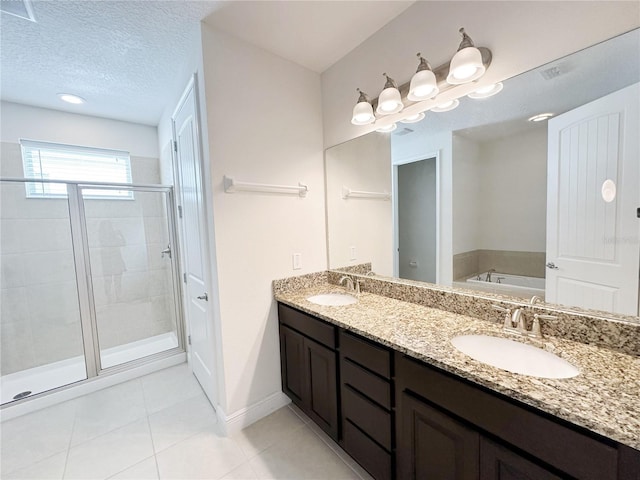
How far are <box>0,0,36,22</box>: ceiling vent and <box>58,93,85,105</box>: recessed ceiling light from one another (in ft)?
3.24

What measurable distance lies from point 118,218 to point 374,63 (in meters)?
2.88

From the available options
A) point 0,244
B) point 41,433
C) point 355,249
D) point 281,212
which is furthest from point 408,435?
point 0,244

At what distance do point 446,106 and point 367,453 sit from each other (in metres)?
1.85

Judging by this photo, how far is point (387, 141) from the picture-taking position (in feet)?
5.90

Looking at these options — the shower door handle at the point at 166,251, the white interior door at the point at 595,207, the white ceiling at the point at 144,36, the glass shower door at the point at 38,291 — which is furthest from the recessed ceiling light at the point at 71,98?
the white interior door at the point at 595,207

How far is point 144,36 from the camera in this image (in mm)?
1626

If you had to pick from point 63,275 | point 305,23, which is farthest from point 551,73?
point 63,275

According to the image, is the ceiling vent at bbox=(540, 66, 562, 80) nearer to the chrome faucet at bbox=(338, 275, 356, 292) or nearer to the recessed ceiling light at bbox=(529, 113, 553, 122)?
the recessed ceiling light at bbox=(529, 113, 553, 122)

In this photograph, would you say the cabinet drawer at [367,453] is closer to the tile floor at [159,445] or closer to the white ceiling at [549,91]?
the tile floor at [159,445]

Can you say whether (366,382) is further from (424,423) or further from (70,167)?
(70,167)

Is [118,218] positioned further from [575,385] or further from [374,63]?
[575,385]

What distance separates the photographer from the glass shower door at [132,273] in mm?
2684

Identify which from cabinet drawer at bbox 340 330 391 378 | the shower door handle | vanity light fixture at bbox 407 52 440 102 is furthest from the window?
vanity light fixture at bbox 407 52 440 102

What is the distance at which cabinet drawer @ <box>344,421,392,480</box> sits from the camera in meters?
1.22
